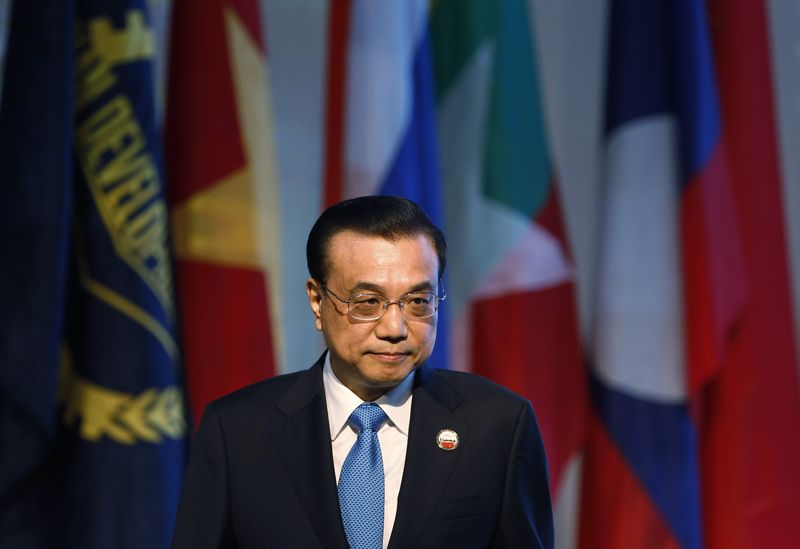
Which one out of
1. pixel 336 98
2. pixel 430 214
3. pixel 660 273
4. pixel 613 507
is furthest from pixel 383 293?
pixel 613 507

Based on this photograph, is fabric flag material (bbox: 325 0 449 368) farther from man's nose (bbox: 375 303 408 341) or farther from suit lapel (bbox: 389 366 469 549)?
man's nose (bbox: 375 303 408 341)

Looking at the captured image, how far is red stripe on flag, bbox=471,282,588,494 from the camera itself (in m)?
2.81

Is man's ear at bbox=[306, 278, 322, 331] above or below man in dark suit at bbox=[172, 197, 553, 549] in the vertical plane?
above

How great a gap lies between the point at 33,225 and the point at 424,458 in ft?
Answer: 4.57

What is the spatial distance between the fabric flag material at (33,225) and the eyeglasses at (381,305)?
1260 millimetres

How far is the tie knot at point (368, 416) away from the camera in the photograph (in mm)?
1256

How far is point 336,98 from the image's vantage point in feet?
8.97

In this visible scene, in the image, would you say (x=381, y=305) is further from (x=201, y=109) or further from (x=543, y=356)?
(x=543, y=356)

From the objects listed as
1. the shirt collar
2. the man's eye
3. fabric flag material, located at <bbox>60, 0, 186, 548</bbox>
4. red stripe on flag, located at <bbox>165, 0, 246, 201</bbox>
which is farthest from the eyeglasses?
red stripe on flag, located at <bbox>165, 0, 246, 201</bbox>

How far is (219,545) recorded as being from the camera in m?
1.21

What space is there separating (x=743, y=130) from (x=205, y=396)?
173 centimetres

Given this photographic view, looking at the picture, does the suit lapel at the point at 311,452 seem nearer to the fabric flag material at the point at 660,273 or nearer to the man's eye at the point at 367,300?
the man's eye at the point at 367,300

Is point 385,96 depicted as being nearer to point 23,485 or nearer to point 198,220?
point 198,220

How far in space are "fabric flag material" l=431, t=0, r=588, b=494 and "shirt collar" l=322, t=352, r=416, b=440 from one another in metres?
1.53
